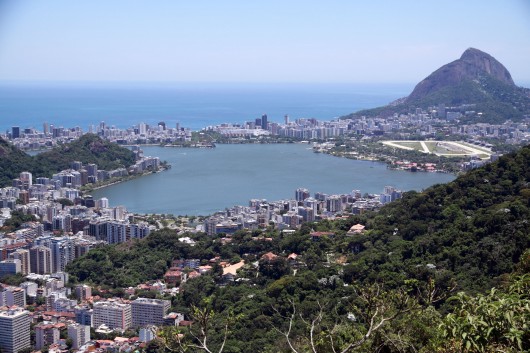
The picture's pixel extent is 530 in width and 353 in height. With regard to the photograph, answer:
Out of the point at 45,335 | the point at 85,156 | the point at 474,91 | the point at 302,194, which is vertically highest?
the point at 474,91

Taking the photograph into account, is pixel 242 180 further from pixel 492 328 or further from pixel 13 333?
pixel 492 328

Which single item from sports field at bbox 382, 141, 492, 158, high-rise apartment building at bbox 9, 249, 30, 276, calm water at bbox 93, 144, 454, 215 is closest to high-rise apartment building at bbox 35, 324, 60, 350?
high-rise apartment building at bbox 9, 249, 30, 276

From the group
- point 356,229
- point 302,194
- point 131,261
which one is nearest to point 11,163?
point 302,194

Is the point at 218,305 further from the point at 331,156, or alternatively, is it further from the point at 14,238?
the point at 331,156

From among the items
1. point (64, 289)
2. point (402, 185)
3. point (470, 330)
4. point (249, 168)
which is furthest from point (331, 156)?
point (470, 330)

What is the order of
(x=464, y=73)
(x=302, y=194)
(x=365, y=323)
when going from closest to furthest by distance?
(x=365, y=323), (x=302, y=194), (x=464, y=73)

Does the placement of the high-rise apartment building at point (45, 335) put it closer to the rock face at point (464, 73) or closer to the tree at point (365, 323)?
the tree at point (365, 323)
